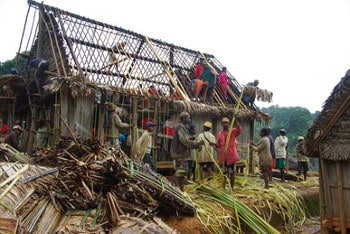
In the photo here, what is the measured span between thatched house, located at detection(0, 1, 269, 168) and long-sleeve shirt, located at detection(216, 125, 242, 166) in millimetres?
2712

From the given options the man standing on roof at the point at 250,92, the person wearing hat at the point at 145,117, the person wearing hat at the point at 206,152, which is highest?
the man standing on roof at the point at 250,92

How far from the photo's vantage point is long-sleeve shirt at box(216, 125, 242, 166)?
305 inches

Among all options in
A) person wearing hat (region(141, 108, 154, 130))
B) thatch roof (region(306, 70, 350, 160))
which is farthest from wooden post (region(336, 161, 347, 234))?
person wearing hat (region(141, 108, 154, 130))

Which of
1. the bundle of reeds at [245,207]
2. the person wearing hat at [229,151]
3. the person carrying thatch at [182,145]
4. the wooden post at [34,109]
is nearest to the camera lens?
the bundle of reeds at [245,207]

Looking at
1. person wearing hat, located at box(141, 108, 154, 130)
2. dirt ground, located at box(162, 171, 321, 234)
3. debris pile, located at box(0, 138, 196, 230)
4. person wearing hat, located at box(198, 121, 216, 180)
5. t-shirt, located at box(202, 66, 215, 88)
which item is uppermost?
t-shirt, located at box(202, 66, 215, 88)

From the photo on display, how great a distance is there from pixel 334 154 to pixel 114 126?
17.0 ft

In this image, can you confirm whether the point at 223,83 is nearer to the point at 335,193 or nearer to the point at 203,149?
the point at 203,149

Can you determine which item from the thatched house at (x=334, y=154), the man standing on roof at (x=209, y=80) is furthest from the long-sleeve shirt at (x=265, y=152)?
the man standing on roof at (x=209, y=80)

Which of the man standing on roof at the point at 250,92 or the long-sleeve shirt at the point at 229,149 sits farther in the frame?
the man standing on roof at the point at 250,92

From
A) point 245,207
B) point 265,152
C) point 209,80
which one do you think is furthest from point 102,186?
point 209,80

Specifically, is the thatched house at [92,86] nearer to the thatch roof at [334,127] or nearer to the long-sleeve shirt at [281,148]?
the long-sleeve shirt at [281,148]

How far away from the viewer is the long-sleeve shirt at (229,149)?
305 inches

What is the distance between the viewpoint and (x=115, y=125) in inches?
348

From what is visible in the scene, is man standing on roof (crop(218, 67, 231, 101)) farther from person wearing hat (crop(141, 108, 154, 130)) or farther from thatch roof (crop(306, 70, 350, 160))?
thatch roof (crop(306, 70, 350, 160))
